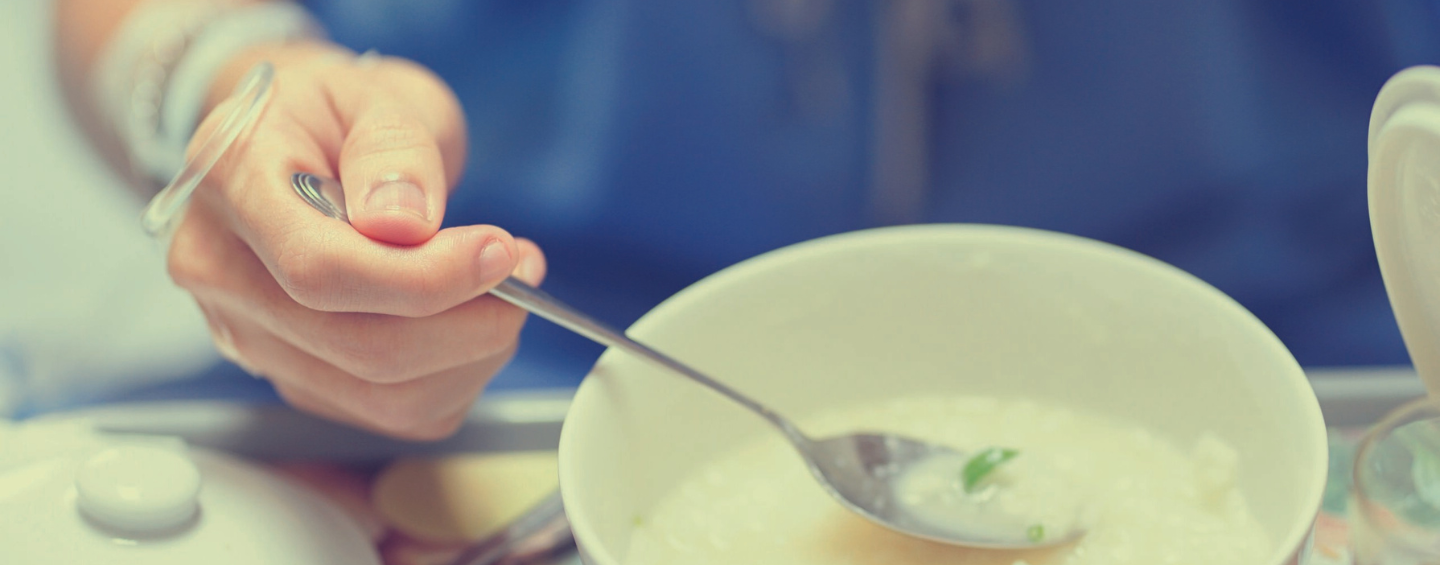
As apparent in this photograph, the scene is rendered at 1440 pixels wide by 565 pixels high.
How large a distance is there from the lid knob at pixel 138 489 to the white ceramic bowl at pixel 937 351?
220mm

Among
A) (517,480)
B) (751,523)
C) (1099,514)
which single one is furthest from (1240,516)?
(517,480)

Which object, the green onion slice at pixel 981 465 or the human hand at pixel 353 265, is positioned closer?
the human hand at pixel 353 265

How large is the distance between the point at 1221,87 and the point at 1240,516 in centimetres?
52

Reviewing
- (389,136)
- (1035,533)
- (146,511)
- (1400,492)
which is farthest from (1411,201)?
(146,511)

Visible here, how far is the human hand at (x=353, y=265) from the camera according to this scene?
0.52 meters

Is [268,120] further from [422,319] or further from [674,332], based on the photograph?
[674,332]

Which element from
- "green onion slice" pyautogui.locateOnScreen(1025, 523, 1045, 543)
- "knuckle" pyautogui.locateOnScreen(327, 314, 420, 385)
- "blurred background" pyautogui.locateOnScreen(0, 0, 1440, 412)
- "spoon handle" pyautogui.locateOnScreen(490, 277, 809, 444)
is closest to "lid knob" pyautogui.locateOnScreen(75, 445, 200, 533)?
"knuckle" pyautogui.locateOnScreen(327, 314, 420, 385)

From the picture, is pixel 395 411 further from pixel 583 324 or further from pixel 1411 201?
pixel 1411 201

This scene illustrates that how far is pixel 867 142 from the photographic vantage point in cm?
105

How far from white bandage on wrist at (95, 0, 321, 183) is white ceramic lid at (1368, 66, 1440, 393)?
2.71 ft

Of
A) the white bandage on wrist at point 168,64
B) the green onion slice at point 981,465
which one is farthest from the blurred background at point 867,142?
the green onion slice at point 981,465

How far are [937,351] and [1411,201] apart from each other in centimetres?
29

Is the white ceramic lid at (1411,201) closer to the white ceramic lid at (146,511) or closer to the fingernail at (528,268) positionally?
the fingernail at (528,268)

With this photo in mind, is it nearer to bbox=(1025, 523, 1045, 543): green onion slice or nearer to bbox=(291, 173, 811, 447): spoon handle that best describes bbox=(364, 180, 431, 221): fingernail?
bbox=(291, 173, 811, 447): spoon handle
